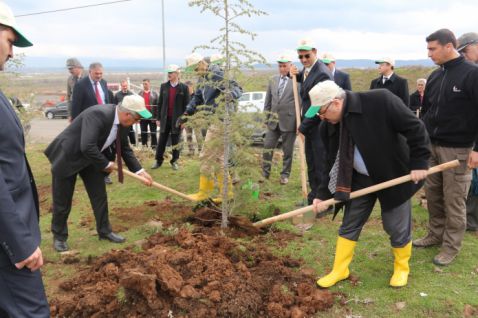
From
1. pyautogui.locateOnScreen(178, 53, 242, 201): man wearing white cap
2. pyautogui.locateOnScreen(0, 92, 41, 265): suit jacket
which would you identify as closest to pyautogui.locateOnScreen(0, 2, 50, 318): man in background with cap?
pyautogui.locateOnScreen(0, 92, 41, 265): suit jacket

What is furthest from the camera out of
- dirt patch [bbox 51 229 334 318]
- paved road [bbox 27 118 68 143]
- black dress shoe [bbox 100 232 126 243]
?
paved road [bbox 27 118 68 143]

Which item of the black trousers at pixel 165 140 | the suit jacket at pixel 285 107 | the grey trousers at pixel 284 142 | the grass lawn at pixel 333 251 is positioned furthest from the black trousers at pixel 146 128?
the suit jacket at pixel 285 107

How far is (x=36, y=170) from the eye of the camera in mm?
9602

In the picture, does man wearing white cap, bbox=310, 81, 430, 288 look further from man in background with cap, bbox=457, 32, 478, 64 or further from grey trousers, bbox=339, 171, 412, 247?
man in background with cap, bbox=457, 32, 478, 64

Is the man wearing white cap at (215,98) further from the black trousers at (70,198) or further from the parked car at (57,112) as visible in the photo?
the parked car at (57,112)

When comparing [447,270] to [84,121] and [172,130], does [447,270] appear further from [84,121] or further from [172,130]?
[172,130]

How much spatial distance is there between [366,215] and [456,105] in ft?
4.90

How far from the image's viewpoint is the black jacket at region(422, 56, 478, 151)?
13.4 ft

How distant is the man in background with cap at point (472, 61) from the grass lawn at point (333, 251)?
0.31m

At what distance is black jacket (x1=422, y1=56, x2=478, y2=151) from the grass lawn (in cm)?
139

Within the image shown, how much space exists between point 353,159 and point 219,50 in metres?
2.05

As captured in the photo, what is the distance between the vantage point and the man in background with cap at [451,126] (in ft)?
13.5

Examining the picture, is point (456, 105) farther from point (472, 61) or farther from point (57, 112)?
point (57, 112)

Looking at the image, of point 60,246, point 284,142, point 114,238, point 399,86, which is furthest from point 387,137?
point 399,86
